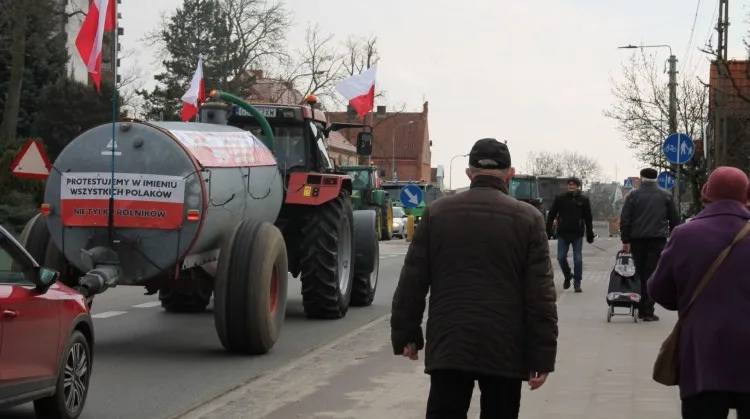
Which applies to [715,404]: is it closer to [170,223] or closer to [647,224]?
[170,223]

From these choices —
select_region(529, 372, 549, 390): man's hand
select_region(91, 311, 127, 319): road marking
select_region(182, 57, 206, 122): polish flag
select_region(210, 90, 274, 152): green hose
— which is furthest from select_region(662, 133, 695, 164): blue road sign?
select_region(529, 372, 549, 390): man's hand

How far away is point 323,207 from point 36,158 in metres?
9.51

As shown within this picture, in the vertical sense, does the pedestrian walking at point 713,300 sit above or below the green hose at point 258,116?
below

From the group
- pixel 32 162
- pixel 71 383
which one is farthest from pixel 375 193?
pixel 71 383

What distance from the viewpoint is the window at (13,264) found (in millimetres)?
7598

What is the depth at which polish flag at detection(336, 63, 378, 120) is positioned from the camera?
92.1 feet

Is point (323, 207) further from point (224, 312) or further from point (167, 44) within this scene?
point (167, 44)

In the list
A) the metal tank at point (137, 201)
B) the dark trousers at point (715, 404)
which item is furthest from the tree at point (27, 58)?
the dark trousers at point (715, 404)

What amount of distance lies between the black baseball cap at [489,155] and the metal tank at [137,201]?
623 centimetres

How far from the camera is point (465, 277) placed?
5477mm

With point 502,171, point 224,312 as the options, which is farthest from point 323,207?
point 502,171

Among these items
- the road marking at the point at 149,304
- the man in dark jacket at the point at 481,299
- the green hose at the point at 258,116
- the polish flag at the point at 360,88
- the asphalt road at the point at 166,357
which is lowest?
the asphalt road at the point at 166,357

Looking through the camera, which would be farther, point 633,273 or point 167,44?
point 167,44

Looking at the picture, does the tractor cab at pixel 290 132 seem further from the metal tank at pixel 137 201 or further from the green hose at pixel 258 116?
the metal tank at pixel 137 201
